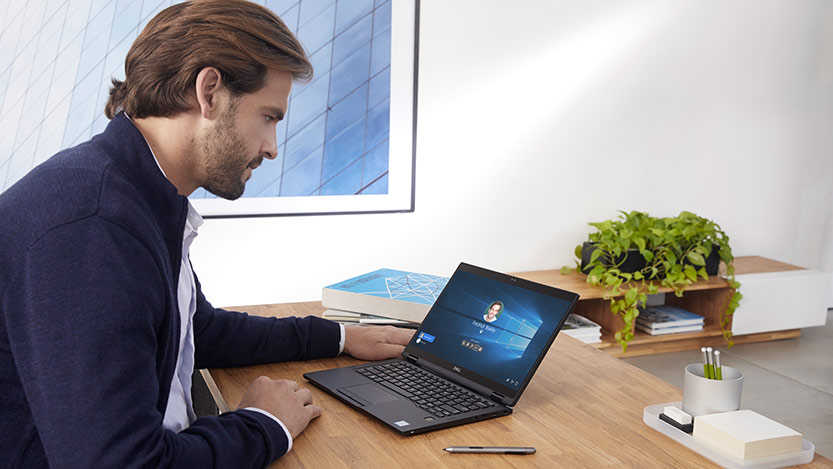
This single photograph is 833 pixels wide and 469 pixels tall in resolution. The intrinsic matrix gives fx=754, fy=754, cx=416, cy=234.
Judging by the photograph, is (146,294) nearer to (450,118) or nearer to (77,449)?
(77,449)

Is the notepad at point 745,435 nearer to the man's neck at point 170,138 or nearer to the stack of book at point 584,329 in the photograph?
the man's neck at point 170,138

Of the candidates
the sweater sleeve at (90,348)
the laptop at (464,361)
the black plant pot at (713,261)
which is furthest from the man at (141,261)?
the black plant pot at (713,261)

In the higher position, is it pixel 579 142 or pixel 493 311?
pixel 579 142

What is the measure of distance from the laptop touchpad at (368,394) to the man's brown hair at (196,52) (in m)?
0.53

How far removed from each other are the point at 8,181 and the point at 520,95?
7.14 ft

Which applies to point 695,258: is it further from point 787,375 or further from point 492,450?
point 492,450

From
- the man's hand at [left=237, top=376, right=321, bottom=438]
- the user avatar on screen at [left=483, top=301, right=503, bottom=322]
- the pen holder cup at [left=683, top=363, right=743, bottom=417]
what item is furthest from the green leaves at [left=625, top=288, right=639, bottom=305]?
the man's hand at [left=237, top=376, right=321, bottom=438]

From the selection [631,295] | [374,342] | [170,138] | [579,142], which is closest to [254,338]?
[374,342]

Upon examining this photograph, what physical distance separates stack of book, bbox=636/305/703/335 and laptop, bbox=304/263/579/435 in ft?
8.03

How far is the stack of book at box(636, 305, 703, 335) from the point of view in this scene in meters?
3.69

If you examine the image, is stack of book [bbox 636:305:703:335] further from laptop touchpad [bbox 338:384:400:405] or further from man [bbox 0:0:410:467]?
man [bbox 0:0:410:467]

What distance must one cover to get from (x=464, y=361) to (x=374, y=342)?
0.22m

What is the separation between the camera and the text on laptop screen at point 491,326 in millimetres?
1299

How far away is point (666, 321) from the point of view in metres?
3.71
